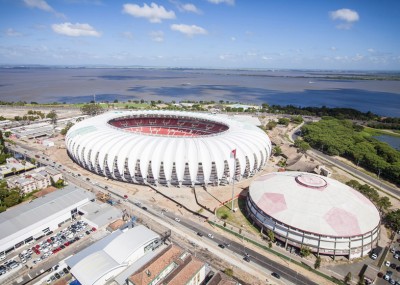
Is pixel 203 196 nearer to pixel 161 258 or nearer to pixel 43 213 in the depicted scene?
pixel 161 258

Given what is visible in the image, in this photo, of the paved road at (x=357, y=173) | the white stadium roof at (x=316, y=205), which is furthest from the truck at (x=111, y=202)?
the paved road at (x=357, y=173)

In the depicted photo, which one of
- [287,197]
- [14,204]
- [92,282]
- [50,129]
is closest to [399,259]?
[287,197]

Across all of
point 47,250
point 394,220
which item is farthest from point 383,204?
point 47,250

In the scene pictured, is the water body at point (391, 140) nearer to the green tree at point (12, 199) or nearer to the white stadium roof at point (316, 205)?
the white stadium roof at point (316, 205)

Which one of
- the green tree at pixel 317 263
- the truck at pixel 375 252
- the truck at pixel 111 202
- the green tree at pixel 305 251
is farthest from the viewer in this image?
the truck at pixel 111 202

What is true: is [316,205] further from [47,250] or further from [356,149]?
[356,149]

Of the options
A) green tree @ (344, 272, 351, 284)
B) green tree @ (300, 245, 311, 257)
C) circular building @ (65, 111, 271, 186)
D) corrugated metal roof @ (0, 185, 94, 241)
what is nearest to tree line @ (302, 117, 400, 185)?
circular building @ (65, 111, 271, 186)
